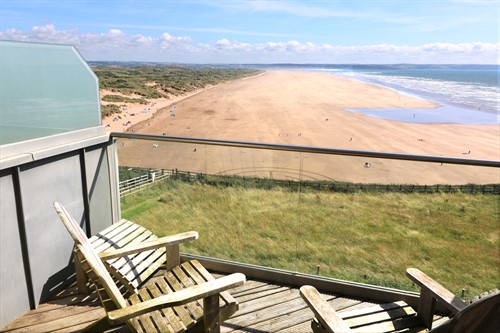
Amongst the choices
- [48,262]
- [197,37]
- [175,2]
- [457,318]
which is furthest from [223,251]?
[197,37]

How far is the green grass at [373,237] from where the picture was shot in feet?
10.1

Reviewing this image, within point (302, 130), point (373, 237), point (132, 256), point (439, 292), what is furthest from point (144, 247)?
point (302, 130)

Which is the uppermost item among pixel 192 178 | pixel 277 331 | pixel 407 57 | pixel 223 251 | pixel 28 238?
pixel 407 57

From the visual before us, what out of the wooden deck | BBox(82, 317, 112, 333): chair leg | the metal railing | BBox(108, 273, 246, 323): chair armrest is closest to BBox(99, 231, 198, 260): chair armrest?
BBox(82, 317, 112, 333): chair leg

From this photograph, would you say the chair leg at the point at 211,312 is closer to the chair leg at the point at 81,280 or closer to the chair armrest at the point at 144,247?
the chair armrest at the point at 144,247

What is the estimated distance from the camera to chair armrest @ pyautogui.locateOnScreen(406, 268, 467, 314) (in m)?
1.79

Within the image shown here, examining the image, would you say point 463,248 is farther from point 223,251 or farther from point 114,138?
point 114,138

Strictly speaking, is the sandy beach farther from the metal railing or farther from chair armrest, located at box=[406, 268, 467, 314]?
chair armrest, located at box=[406, 268, 467, 314]

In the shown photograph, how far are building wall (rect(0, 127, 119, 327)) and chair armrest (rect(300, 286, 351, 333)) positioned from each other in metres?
2.09

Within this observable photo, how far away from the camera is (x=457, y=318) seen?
0.99 m

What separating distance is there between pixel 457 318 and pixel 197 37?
104547 millimetres

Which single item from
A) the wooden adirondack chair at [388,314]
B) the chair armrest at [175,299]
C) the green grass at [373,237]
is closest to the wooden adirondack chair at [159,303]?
the chair armrest at [175,299]

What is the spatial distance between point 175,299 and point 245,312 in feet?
3.79

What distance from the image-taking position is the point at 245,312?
8.98ft
